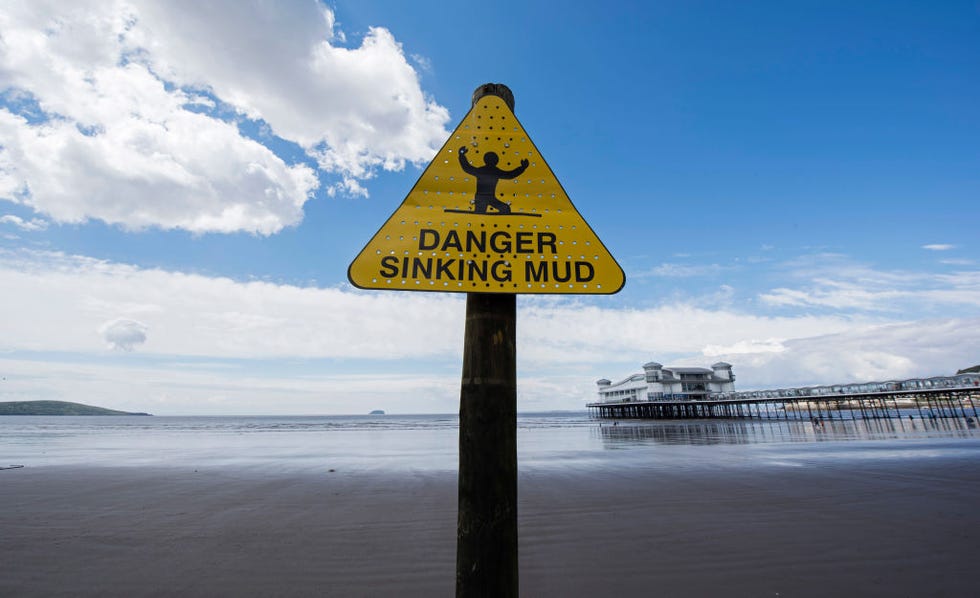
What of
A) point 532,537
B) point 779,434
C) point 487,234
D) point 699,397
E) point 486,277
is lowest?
point 532,537

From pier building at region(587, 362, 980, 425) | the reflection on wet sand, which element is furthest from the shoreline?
pier building at region(587, 362, 980, 425)

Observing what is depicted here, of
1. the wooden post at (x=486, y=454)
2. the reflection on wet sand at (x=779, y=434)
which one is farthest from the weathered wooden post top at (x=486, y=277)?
the reflection on wet sand at (x=779, y=434)

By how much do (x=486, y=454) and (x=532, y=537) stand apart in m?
5.14

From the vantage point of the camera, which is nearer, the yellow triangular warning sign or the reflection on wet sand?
the yellow triangular warning sign

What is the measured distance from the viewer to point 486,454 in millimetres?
1865

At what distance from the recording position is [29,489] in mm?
10250

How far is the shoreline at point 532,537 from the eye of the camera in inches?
184

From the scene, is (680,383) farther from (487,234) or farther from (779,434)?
(487,234)

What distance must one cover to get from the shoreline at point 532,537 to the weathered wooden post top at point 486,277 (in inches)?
129

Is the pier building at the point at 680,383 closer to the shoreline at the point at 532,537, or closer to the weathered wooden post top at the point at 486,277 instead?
the shoreline at the point at 532,537

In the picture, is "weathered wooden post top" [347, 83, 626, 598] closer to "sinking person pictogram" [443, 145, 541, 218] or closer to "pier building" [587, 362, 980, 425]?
"sinking person pictogram" [443, 145, 541, 218]

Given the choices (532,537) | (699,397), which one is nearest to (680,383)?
(699,397)

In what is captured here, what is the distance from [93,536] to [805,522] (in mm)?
10625

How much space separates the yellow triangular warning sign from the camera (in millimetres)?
1760
